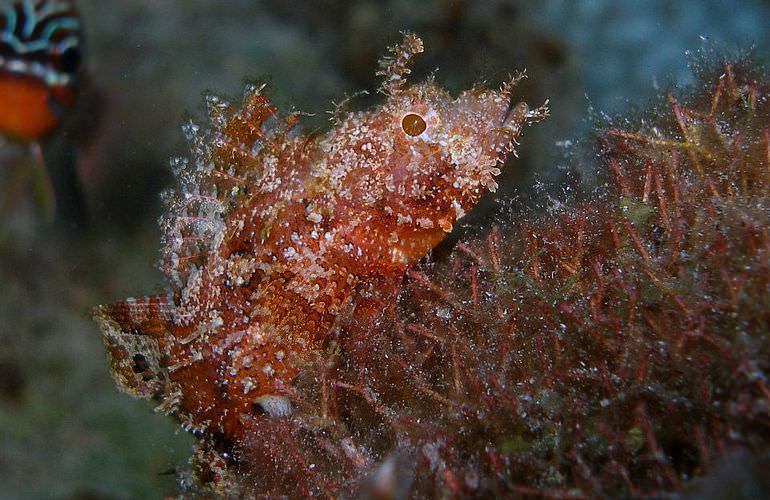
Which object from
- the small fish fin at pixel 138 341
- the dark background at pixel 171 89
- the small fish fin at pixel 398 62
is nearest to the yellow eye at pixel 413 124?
the small fish fin at pixel 398 62

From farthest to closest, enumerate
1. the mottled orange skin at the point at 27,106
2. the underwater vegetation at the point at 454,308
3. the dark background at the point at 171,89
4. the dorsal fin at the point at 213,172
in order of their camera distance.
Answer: the dark background at the point at 171,89, the dorsal fin at the point at 213,172, the mottled orange skin at the point at 27,106, the underwater vegetation at the point at 454,308

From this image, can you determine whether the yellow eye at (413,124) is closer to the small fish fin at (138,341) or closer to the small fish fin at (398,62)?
the small fish fin at (398,62)

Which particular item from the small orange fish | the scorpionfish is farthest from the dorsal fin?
the small orange fish

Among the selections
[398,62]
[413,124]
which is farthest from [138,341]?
[398,62]

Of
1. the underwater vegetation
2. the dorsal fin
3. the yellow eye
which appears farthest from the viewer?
the dorsal fin

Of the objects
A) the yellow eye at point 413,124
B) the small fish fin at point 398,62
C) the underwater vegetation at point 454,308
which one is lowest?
the underwater vegetation at point 454,308

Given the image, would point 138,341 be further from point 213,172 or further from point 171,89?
point 171,89

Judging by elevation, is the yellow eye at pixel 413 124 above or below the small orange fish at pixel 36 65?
above

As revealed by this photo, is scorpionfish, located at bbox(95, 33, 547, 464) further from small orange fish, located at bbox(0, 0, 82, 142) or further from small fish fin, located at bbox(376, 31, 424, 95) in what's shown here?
small orange fish, located at bbox(0, 0, 82, 142)
